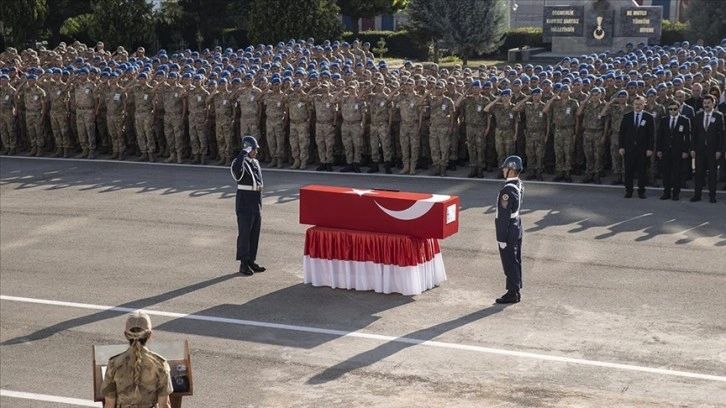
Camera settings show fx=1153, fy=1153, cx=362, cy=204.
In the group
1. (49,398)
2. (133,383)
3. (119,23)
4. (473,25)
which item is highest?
(119,23)

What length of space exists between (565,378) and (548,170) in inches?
447

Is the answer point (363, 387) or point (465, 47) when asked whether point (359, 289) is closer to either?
point (363, 387)

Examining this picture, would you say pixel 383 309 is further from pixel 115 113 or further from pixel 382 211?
pixel 115 113

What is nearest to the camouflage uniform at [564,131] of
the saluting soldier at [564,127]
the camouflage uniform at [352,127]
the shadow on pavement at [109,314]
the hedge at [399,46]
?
the saluting soldier at [564,127]

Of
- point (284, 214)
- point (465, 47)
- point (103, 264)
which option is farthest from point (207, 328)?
point (465, 47)

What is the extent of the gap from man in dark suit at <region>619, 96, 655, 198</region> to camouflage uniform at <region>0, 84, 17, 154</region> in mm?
13511

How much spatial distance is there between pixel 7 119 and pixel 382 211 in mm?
14453

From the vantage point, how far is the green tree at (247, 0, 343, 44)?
4138 cm

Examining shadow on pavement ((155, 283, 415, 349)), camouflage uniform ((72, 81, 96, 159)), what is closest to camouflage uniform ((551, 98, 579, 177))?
shadow on pavement ((155, 283, 415, 349))

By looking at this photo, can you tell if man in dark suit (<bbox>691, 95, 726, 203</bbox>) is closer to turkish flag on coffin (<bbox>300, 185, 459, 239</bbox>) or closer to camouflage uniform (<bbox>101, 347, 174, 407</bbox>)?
turkish flag on coffin (<bbox>300, 185, 459, 239</bbox>)

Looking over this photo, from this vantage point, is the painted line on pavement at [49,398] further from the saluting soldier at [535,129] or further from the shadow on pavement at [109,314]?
the saluting soldier at [535,129]

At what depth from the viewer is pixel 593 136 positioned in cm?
2061

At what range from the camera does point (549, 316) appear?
509 inches

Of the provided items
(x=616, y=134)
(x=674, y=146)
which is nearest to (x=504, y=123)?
(x=616, y=134)
